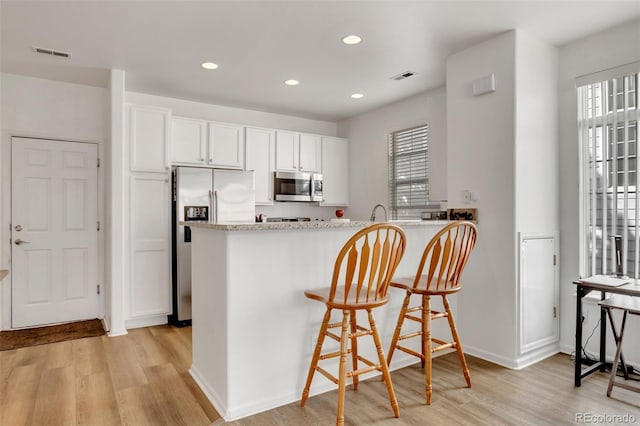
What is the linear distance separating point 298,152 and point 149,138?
1941 millimetres

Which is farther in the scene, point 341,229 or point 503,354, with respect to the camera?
point 503,354

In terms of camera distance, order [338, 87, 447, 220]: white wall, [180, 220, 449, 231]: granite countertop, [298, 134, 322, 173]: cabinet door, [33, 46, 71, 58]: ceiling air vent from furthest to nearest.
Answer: [298, 134, 322, 173]: cabinet door → [338, 87, 447, 220]: white wall → [33, 46, 71, 58]: ceiling air vent → [180, 220, 449, 231]: granite countertop

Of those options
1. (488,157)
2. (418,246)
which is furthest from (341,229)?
(488,157)

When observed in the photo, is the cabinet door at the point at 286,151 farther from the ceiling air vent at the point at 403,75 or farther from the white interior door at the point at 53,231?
the white interior door at the point at 53,231

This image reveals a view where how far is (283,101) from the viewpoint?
482cm

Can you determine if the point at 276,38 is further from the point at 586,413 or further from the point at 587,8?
the point at 586,413

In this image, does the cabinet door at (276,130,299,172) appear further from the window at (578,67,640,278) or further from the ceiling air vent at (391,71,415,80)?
the window at (578,67,640,278)

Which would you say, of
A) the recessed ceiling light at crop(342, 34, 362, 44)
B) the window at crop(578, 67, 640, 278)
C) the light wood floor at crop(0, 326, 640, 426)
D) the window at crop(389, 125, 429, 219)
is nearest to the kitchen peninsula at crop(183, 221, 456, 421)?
the light wood floor at crop(0, 326, 640, 426)

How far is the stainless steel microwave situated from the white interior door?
6.93 ft

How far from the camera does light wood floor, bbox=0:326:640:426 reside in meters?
2.14

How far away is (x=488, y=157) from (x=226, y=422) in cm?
259

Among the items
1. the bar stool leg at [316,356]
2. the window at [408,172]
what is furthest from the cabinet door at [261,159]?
the bar stool leg at [316,356]

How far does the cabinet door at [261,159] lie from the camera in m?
4.90

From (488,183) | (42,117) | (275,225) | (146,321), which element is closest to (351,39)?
(488,183)
